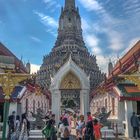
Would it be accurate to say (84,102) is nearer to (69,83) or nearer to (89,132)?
(69,83)

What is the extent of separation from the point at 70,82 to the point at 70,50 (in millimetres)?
52538

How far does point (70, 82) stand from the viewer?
24984mm

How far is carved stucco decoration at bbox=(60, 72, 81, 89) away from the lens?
2495 centimetres

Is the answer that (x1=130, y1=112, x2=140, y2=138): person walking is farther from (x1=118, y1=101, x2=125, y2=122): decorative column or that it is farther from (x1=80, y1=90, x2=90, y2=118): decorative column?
(x1=80, y1=90, x2=90, y2=118): decorative column

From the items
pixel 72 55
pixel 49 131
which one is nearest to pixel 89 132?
pixel 49 131

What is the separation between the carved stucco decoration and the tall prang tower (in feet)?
149

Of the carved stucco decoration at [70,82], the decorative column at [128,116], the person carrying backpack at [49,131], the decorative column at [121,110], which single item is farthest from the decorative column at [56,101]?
the person carrying backpack at [49,131]

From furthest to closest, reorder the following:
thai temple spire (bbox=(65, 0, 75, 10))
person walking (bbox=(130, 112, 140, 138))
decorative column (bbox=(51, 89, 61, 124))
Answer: thai temple spire (bbox=(65, 0, 75, 10))
decorative column (bbox=(51, 89, 61, 124))
person walking (bbox=(130, 112, 140, 138))

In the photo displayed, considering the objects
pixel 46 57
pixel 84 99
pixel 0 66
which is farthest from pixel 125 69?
pixel 46 57

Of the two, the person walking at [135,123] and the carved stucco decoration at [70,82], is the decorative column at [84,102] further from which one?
the person walking at [135,123]

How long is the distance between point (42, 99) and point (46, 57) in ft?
146

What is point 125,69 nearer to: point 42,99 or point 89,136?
point 89,136

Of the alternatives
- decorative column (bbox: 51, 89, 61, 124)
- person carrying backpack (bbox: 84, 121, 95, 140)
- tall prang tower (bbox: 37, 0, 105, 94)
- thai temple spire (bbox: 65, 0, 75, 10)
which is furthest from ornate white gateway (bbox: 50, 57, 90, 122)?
thai temple spire (bbox: 65, 0, 75, 10)

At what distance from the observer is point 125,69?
1006 inches
